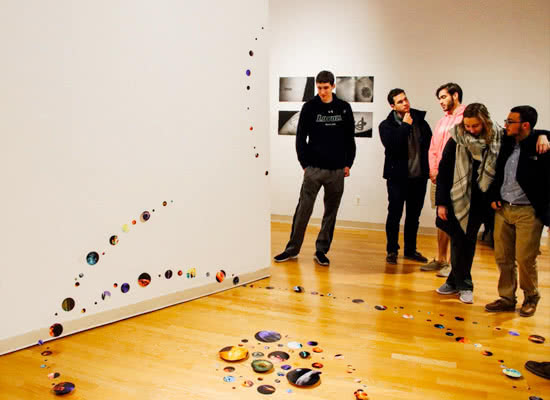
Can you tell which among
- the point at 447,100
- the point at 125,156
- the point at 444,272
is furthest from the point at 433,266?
the point at 125,156

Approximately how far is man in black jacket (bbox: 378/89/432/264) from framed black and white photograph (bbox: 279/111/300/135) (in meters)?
1.90

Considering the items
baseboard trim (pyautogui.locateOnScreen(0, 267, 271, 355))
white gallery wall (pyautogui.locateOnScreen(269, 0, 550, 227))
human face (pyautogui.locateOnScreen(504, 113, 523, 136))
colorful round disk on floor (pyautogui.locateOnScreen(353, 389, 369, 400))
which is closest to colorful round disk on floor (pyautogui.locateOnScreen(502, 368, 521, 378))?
colorful round disk on floor (pyautogui.locateOnScreen(353, 389, 369, 400))

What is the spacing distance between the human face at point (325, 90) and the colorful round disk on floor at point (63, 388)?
3.06 meters

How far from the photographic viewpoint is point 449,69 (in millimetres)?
5684

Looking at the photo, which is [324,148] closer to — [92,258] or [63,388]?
[92,258]

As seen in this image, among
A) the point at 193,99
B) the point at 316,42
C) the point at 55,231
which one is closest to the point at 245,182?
the point at 193,99

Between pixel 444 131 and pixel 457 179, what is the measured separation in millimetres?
876

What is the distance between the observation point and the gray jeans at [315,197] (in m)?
4.52

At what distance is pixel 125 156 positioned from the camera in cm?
314

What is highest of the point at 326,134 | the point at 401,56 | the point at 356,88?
the point at 401,56

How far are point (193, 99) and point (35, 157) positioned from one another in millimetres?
1145

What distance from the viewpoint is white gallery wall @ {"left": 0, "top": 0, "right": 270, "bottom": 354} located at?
2.71 meters

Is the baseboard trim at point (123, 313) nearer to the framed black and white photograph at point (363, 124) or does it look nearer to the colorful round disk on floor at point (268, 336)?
the colorful round disk on floor at point (268, 336)

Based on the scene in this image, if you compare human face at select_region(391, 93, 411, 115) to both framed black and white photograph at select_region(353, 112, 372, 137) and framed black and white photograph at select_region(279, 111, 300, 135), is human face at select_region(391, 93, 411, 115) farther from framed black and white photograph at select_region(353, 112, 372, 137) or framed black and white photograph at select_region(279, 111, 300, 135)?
framed black and white photograph at select_region(279, 111, 300, 135)
